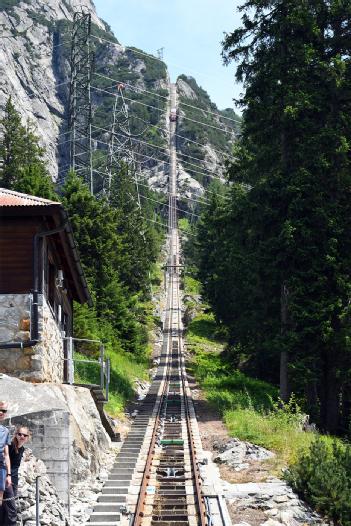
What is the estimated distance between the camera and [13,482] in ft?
30.0

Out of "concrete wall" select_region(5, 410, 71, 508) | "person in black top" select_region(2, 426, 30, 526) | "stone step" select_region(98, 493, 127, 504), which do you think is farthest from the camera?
"stone step" select_region(98, 493, 127, 504)

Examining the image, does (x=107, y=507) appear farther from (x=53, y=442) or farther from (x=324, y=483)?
(x=324, y=483)

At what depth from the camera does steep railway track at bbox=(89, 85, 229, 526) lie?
11.2m

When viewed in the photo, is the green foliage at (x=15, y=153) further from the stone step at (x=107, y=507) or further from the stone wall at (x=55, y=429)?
the stone step at (x=107, y=507)

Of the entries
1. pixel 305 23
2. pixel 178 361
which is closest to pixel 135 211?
pixel 178 361

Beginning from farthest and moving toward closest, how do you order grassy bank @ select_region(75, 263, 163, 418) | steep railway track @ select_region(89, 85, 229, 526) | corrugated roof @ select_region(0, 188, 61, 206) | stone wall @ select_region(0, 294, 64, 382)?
grassy bank @ select_region(75, 263, 163, 418) < corrugated roof @ select_region(0, 188, 61, 206) < stone wall @ select_region(0, 294, 64, 382) < steep railway track @ select_region(89, 85, 229, 526)

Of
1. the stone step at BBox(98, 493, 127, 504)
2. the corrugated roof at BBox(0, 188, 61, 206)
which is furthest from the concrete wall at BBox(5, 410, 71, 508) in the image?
the corrugated roof at BBox(0, 188, 61, 206)

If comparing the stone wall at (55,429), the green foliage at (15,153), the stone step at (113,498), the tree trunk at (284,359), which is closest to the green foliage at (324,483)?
the stone step at (113,498)

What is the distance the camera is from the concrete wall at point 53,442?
37.3ft

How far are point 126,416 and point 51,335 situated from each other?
8128mm

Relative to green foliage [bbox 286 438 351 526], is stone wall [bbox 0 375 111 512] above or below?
above

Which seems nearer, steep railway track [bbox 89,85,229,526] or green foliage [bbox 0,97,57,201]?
steep railway track [bbox 89,85,229,526]

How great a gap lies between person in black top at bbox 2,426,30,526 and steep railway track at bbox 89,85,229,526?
2312 mm

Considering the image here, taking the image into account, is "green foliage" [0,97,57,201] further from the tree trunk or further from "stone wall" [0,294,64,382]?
"stone wall" [0,294,64,382]
